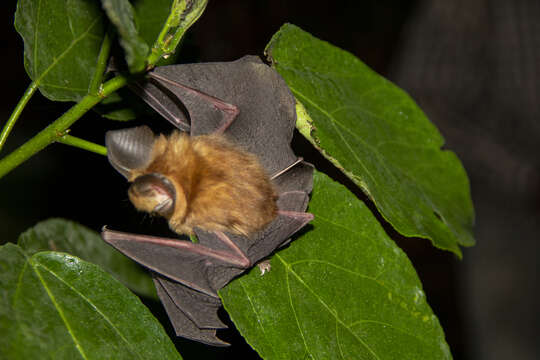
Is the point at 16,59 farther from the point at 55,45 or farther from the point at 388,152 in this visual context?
the point at 388,152

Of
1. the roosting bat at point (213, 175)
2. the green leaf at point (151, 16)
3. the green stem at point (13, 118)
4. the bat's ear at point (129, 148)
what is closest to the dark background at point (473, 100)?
the green leaf at point (151, 16)

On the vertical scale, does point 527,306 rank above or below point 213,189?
below

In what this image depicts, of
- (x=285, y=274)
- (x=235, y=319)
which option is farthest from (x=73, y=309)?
(x=285, y=274)

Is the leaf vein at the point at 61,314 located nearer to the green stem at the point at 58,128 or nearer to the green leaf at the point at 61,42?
the green stem at the point at 58,128

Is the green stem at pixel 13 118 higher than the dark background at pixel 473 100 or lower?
higher

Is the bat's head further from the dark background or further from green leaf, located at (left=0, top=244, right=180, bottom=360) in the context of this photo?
the dark background

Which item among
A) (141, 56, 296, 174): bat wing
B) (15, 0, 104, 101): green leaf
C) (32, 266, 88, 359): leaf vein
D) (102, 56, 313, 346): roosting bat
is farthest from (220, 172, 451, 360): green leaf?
(15, 0, 104, 101): green leaf

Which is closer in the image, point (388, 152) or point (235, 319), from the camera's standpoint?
point (235, 319)

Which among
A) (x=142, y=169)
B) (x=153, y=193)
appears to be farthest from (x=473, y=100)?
(x=153, y=193)
